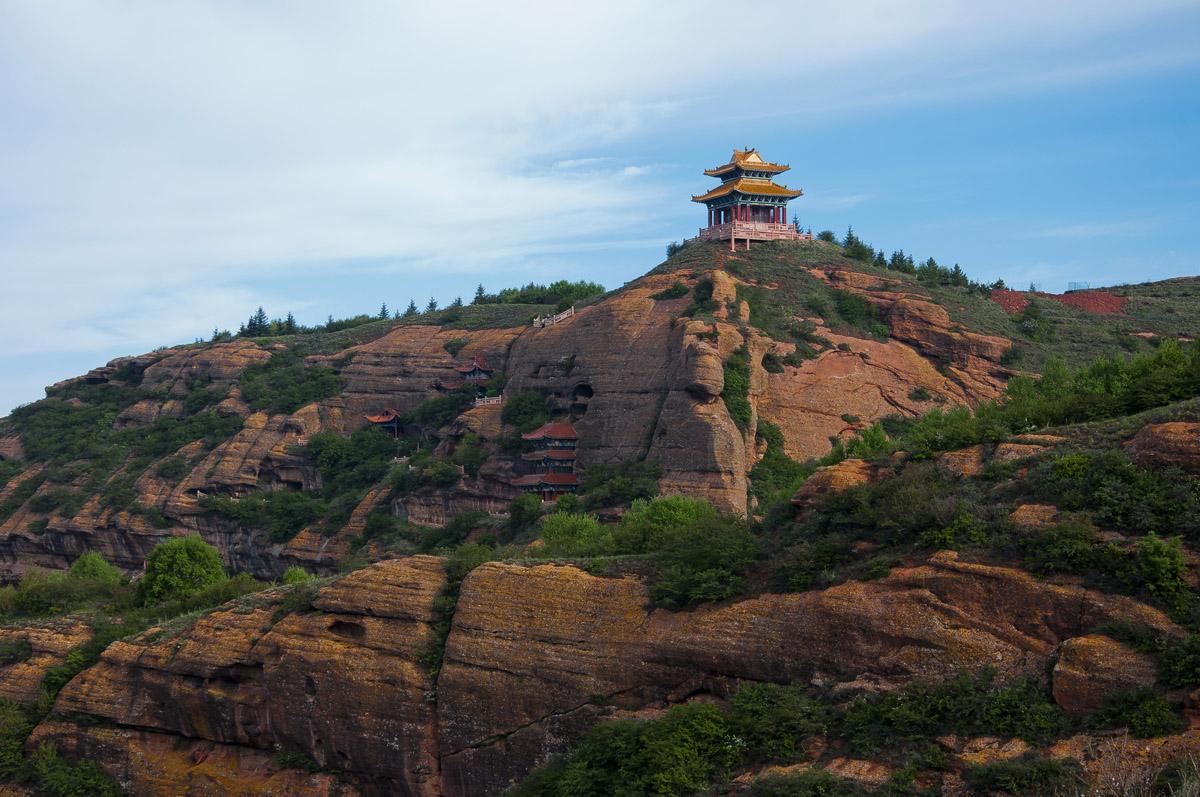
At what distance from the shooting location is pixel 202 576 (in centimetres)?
5378

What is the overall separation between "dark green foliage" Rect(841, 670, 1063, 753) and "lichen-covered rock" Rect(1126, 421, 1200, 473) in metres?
5.80

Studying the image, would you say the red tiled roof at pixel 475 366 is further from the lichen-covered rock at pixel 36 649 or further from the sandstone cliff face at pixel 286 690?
the sandstone cliff face at pixel 286 690

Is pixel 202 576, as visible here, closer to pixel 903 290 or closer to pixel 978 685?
pixel 978 685

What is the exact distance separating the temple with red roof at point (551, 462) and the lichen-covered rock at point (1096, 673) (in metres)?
41.2

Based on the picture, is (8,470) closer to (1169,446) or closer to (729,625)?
(729,625)

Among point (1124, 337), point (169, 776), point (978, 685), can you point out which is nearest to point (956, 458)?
point (978, 685)

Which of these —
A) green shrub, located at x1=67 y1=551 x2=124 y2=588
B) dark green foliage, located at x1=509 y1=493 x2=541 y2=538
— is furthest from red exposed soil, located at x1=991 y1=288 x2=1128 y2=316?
green shrub, located at x1=67 y1=551 x2=124 y2=588

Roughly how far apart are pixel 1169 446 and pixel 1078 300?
60.7 metres

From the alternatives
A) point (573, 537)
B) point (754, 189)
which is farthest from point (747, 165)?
point (573, 537)

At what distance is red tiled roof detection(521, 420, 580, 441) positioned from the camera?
66750 millimetres

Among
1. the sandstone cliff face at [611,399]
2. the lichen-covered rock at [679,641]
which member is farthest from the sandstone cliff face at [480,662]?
the sandstone cliff face at [611,399]

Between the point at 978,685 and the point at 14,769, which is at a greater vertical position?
the point at 978,685

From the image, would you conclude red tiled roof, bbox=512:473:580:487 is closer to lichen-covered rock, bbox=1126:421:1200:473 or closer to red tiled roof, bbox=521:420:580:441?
red tiled roof, bbox=521:420:580:441

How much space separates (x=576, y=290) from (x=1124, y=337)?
41.7 m
